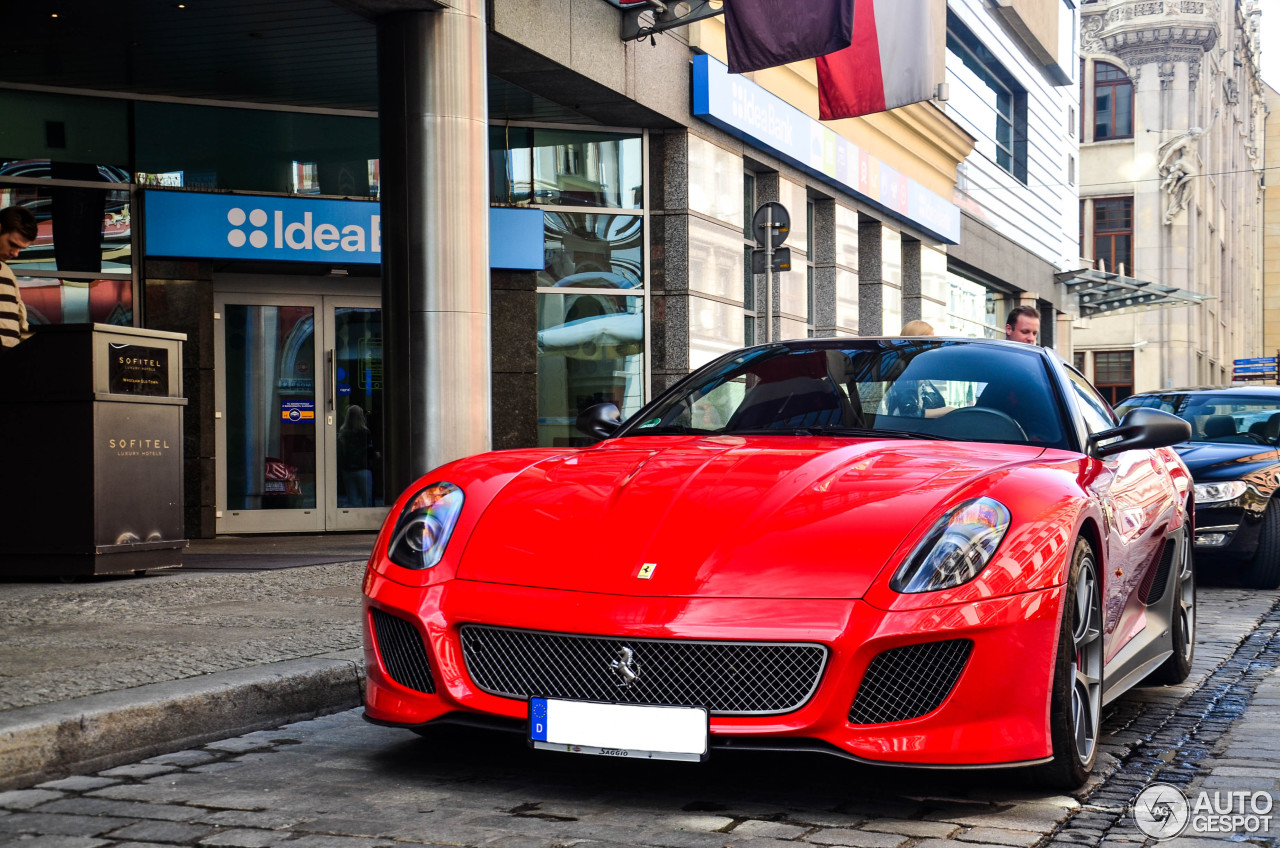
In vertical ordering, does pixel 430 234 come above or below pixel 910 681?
above

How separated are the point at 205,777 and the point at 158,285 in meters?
8.84

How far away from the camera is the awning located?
32.4 m

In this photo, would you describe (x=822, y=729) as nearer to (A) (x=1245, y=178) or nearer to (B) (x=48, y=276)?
(B) (x=48, y=276)

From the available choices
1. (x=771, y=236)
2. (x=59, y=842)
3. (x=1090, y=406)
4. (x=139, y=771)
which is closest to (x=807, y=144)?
(x=771, y=236)

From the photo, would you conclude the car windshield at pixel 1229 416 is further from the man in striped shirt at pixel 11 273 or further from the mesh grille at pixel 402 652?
the mesh grille at pixel 402 652

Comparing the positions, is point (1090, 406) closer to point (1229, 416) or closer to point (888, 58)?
point (1229, 416)

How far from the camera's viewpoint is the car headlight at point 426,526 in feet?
12.9

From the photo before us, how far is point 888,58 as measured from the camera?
14.4m

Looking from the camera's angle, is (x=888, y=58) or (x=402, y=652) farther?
(x=888, y=58)

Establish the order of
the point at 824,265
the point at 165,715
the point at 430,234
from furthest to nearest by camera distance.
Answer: the point at 824,265 → the point at 430,234 → the point at 165,715

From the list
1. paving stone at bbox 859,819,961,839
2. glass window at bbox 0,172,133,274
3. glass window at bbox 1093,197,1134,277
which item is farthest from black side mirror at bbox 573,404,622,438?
glass window at bbox 1093,197,1134,277

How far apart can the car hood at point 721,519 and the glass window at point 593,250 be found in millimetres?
9588

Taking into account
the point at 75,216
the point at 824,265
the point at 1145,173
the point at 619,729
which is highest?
the point at 1145,173

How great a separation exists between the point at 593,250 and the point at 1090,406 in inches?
355
